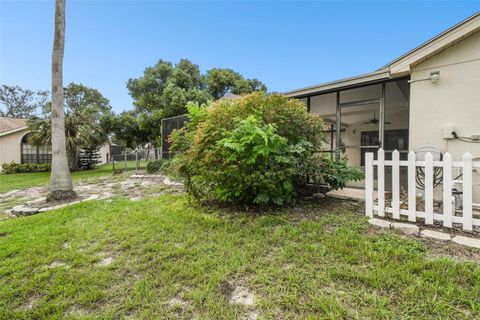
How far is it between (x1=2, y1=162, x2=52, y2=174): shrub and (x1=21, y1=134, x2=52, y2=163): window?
3.45ft

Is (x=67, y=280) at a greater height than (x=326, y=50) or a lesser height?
lesser

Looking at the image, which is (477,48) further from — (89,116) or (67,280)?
(89,116)

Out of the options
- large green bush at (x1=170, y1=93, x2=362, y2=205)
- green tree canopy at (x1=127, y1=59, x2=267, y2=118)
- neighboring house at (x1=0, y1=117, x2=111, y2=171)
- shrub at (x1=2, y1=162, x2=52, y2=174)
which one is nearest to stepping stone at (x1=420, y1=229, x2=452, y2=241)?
large green bush at (x1=170, y1=93, x2=362, y2=205)

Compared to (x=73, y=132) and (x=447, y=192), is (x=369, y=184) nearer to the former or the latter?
(x=447, y=192)

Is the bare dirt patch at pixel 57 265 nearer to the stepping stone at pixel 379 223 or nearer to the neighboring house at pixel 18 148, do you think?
the stepping stone at pixel 379 223

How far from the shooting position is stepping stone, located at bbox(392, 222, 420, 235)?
2.78 meters

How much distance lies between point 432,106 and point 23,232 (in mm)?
7376

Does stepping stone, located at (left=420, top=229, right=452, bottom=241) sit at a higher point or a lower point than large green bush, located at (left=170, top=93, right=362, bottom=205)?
lower

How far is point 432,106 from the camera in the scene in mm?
4508

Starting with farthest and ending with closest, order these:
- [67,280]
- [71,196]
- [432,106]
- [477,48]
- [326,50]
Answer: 1. [326,50]
2. [71,196]
3. [432,106]
4. [477,48]
5. [67,280]

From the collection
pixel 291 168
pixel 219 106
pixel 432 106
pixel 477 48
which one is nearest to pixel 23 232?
pixel 219 106

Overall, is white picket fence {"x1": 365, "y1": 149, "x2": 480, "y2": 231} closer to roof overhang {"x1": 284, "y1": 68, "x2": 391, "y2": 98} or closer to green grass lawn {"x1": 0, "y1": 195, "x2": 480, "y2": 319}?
green grass lawn {"x1": 0, "y1": 195, "x2": 480, "y2": 319}

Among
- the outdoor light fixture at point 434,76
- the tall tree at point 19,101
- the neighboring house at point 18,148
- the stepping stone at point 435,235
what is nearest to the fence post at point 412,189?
the stepping stone at point 435,235

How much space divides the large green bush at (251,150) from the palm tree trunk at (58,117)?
3161 mm
